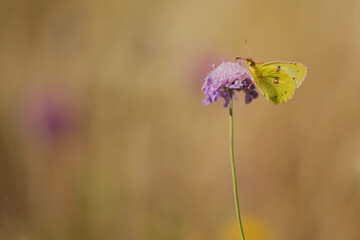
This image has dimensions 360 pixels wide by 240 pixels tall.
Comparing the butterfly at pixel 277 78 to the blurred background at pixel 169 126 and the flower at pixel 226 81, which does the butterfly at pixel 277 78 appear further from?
the blurred background at pixel 169 126

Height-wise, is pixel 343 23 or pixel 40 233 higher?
pixel 343 23

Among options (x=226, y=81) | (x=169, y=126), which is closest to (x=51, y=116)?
(x=169, y=126)

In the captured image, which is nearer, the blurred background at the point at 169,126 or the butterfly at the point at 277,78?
the butterfly at the point at 277,78

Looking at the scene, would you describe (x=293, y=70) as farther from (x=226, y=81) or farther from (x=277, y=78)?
(x=226, y=81)

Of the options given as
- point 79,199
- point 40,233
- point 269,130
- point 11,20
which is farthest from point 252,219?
point 11,20

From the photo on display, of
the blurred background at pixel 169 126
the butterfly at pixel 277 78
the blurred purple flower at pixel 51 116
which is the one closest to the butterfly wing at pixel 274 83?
the butterfly at pixel 277 78

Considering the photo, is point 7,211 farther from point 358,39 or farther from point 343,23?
point 343,23
